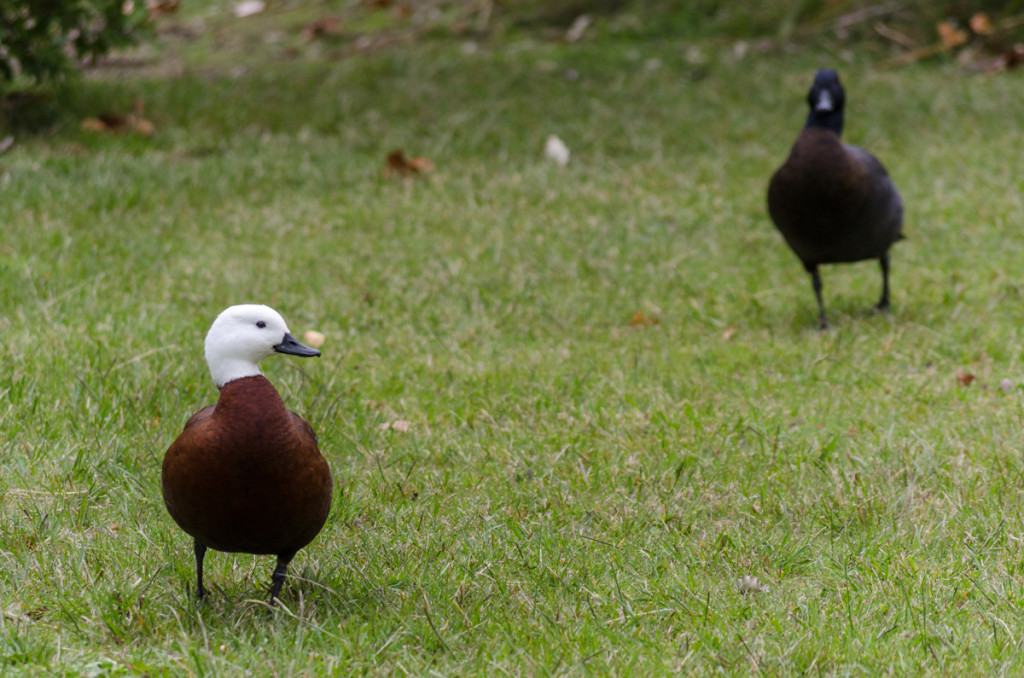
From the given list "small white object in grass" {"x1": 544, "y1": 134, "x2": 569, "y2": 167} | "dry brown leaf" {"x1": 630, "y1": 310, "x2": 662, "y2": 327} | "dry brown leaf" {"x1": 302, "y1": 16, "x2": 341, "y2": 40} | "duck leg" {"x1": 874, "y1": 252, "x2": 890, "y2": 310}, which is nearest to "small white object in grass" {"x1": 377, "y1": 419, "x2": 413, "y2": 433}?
"dry brown leaf" {"x1": 630, "y1": 310, "x2": 662, "y2": 327}

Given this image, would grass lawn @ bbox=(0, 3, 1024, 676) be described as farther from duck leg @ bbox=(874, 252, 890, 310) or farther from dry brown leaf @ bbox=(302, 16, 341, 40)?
dry brown leaf @ bbox=(302, 16, 341, 40)

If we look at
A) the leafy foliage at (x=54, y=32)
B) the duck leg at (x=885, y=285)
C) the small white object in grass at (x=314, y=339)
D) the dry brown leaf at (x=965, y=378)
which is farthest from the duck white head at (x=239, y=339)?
the leafy foliage at (x=54, y=32)

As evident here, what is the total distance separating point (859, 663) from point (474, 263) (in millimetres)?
4164

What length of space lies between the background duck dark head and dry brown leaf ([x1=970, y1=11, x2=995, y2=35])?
221 inches

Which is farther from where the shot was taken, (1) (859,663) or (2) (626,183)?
(2) (626,183)

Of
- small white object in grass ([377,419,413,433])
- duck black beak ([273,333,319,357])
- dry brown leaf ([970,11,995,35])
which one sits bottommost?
dry brown leaf ([970,11,995,35])

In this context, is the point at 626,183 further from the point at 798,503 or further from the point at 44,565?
the point at 44,565

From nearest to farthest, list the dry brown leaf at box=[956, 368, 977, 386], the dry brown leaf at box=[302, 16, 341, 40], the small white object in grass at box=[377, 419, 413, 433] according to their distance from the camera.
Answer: the small white object in grass at box=[377, 419, 413, 433] → the dry brown leaf at box=[956, 368, 977, 386] → the dry brown leaf at box=[302, 16, 341, 40]

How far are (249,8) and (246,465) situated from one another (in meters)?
10.9

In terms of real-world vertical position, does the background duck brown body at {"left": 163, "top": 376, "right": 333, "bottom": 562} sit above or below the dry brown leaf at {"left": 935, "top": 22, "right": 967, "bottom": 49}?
above

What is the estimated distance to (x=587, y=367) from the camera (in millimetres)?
5113

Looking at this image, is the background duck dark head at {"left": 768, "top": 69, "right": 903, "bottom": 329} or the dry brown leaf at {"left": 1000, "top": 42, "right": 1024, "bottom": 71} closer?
the background duck dark head at {"left": 768, "top": 69, "right": 903, "bottom": 329}

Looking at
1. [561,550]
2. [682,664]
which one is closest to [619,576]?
[561,550]

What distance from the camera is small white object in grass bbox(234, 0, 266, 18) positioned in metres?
12.7
